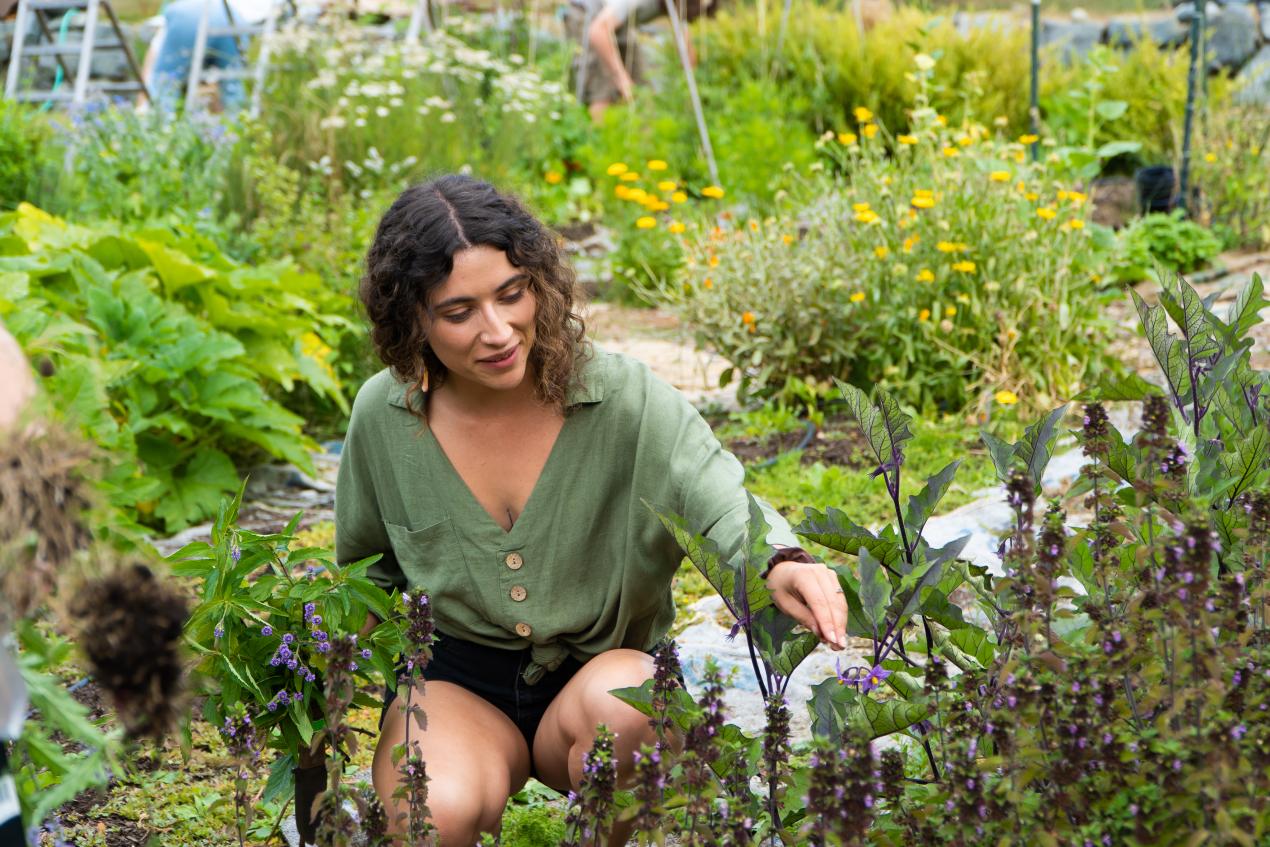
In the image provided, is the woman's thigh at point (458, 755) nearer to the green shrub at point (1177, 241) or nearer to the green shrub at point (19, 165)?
the green shrub at point (19, 165)

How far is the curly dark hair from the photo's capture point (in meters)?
2.20

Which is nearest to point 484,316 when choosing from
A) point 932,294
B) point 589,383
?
point 589,383

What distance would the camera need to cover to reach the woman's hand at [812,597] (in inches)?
69.3

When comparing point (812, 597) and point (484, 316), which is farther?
point (484, 316)

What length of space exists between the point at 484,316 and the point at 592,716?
2.11 ft

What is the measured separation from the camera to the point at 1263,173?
7262mm

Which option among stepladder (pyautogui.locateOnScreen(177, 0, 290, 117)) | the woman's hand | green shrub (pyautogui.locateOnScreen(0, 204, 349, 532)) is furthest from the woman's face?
stepladder (pyautogui.locateOnScreen(177, 0, 290, 117))

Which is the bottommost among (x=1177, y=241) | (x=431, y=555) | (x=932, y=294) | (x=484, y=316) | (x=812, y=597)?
(x=1177, y=241)

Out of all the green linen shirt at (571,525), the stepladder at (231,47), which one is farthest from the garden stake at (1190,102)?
the green linen shirt at (571,525)

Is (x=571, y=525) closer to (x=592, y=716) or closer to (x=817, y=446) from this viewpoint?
(x=592, y=716)

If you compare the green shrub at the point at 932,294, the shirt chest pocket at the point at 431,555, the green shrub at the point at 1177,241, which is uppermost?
the shirt chest pocket at the point at 431,555

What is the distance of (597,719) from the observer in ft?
7.02

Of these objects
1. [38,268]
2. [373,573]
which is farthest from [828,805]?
[38,268]

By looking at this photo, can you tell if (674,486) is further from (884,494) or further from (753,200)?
(753,200)
